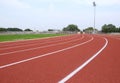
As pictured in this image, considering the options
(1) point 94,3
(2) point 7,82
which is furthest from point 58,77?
(1) point 94,3

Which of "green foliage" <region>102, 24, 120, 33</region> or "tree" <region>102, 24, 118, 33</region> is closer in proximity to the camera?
"green foliage" <region>102, 24, 120, 33</region>

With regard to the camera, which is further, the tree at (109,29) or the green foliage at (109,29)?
the tree at (109,29)

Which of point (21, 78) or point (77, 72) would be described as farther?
point (77, 72)

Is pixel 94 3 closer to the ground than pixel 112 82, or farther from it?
farther from it

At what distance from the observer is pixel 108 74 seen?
6.80m

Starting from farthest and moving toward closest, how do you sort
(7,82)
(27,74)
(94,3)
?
(94,3), (27,74), (7,82)

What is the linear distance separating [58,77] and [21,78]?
1.06 m

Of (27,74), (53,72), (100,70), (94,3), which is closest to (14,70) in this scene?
(27,74)

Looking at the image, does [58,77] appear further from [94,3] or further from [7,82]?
[94,3]

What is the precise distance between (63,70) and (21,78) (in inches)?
67.6

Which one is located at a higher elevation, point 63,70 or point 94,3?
point 94,3

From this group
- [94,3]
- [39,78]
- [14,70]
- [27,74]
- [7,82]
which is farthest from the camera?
[94,3]

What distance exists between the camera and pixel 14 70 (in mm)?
7312

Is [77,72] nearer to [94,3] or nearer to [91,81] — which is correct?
[91,81]
